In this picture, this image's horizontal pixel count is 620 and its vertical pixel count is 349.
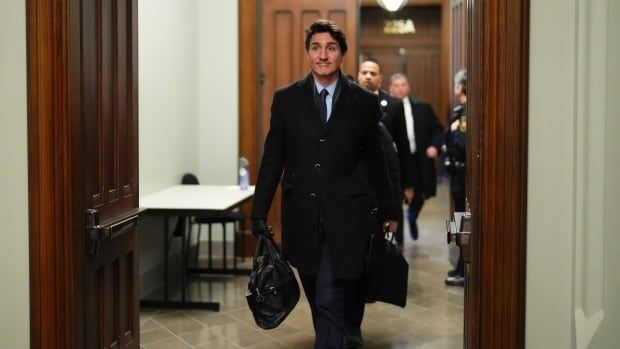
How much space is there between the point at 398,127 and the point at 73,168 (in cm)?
359

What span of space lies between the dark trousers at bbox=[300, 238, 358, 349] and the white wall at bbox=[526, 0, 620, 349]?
5.00ft

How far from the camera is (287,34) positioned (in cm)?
861

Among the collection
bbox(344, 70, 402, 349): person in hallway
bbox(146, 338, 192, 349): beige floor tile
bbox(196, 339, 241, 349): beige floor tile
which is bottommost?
bbox(146, 338, 192, 349): beige floor tile

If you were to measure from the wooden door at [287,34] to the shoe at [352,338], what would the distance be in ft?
11.5

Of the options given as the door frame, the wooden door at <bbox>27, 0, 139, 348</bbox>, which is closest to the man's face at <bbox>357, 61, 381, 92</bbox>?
the wooden door at <bbox>27, 0, 139, 348</bbox>

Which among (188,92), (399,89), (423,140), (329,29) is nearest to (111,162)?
(329,29)

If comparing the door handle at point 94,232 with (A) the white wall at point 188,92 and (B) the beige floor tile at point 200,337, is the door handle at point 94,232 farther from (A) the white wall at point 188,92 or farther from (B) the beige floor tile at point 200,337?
(A) the white wall at point 188,92

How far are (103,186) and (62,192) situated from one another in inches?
21.9

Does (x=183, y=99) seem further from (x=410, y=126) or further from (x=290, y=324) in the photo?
(x=290, y=324)

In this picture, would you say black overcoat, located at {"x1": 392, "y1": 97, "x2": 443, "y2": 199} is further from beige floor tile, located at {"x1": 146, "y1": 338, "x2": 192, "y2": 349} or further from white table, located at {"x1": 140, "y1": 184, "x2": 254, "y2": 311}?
beige floor tile, located at {"x1": 146, "y1": 338, "x2": 192, "y2": 349}

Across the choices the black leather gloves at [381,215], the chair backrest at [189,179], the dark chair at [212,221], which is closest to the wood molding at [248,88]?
the dark chair at [212,221]

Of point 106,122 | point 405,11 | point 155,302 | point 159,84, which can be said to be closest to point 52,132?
point 106,122

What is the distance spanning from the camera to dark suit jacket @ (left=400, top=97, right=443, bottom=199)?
8.85 meters

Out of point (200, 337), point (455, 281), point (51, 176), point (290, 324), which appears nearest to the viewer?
point (51, 176)
